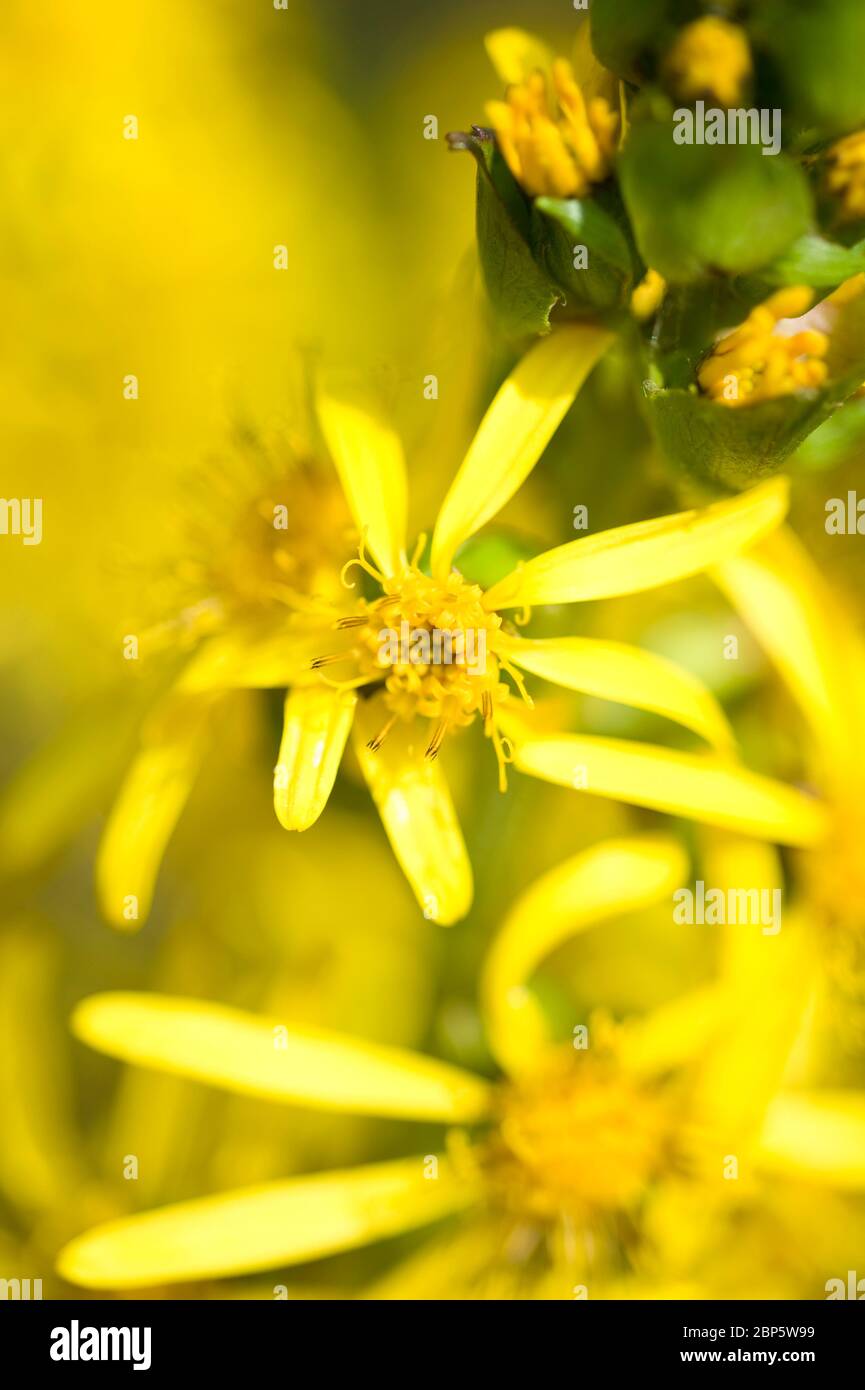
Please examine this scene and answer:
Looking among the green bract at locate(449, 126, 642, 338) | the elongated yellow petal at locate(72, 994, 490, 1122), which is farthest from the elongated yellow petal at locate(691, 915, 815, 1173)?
the green bract at locate(449, 126, 642, 338)

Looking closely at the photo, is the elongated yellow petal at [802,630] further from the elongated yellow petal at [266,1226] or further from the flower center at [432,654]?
the elongated yellow petal at [266,1226]

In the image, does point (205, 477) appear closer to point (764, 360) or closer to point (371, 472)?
point (371, 472)

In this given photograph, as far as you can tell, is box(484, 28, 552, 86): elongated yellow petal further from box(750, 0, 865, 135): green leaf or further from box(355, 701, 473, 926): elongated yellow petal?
box(355, 701, 473, 926): elongated yellow petal

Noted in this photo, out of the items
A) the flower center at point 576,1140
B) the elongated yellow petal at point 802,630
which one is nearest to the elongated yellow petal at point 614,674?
the elongated yellow petal at point 802,630

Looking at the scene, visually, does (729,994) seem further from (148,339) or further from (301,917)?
(148,339)
